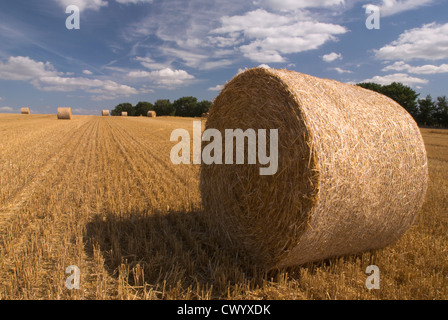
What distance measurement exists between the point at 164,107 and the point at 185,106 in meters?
7.13

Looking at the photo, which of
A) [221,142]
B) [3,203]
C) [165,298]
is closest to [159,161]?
[3,203]

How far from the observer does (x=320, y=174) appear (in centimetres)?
291

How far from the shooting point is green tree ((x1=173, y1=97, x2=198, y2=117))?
72.4 meters

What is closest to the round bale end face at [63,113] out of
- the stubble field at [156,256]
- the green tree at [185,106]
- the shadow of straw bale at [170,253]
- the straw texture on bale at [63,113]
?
the straw texture on bale at [63,113]

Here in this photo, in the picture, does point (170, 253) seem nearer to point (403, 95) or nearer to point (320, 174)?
point (320, 174)

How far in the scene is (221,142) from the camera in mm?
4625

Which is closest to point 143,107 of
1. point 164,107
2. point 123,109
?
point 123,109

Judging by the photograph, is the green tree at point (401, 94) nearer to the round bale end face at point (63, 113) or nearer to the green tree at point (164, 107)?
the green tree at point (164, 107)
